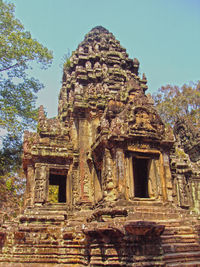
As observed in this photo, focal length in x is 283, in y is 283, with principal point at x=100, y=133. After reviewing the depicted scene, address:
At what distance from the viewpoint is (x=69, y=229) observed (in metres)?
8.34

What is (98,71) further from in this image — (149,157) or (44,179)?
(44,179)

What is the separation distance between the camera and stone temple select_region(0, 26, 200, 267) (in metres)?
6.65

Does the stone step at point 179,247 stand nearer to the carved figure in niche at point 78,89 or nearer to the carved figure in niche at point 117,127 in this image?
the carved figure in niche at point 117,127

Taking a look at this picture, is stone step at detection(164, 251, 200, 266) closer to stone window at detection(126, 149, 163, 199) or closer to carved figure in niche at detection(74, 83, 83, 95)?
stone window at detection(126, 149, 163, 199)

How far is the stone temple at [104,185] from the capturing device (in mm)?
6648

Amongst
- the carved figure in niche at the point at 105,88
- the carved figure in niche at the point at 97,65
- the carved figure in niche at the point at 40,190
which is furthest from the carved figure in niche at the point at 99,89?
Answer: the carved figure in niche at the point at 40,190

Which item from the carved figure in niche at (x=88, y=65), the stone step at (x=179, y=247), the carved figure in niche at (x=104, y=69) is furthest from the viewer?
the carved figure in niche at (x=88, y=65)

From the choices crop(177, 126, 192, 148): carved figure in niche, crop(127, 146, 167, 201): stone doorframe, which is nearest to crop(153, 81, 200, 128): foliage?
crop(177, 126, 192, 148): carved figure in niche

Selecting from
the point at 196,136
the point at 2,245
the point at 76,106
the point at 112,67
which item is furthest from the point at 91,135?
the point at 196,136

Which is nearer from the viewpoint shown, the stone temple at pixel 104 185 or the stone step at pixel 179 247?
the stone temple at pixel 104 185

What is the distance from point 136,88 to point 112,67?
2605 mm

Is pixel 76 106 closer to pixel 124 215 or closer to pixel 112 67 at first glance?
pixel 112 67

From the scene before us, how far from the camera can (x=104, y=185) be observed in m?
8.74

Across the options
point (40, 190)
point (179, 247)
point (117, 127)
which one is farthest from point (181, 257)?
point (40, 190)
